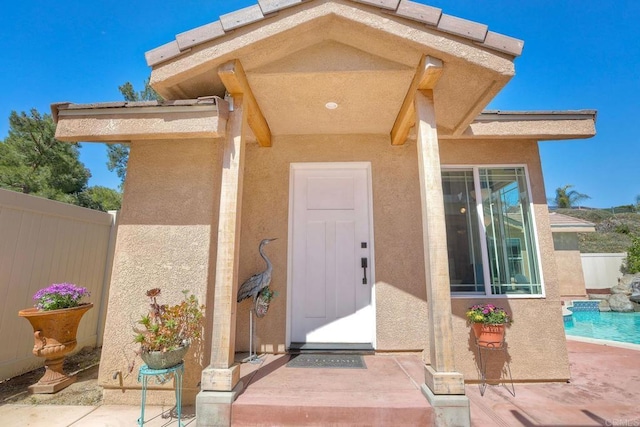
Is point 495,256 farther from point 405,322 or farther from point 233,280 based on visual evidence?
point 233,280

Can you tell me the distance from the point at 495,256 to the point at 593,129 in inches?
80.0

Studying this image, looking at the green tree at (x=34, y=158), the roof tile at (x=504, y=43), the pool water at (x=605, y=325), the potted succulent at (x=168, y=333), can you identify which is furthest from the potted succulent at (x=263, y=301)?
the green tree at (x=34, y=158)

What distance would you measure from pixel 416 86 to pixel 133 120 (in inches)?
117

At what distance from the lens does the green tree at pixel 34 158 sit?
1061cm

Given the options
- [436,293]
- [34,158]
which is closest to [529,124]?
[436,293]

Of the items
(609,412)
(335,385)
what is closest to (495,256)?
(609,412)

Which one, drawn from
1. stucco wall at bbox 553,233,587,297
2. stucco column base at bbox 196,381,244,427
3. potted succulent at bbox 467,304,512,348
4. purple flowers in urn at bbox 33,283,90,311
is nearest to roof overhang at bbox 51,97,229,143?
purple flowers in urn at bbox 33,283,90,311

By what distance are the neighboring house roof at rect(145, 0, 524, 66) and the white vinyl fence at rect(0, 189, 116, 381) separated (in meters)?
3.25

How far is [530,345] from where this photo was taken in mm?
3508

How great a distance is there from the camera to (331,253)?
391 centimetres

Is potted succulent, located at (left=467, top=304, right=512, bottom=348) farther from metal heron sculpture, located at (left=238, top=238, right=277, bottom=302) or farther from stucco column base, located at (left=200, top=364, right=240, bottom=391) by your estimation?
stucco column base, located at (left=200, top=364, right=240, bottom=391)

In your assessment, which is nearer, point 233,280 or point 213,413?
point 213,413

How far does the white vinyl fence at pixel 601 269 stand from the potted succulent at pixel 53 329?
57.6 feet

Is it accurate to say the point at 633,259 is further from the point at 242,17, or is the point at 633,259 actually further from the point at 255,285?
the point at 242,17
